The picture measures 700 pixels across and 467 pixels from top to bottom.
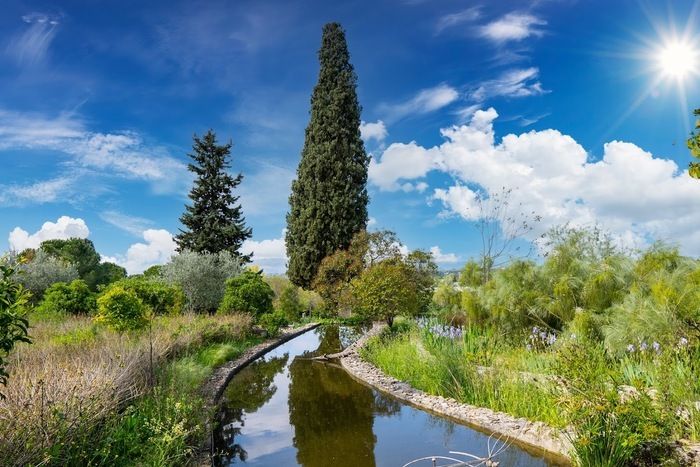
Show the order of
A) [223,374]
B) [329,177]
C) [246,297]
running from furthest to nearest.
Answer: [329,177] → [246,297] → [223,374]

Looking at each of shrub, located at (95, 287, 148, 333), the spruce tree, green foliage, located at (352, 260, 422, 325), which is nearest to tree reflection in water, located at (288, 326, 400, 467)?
green foliage, located at (352, 260, 422, 325)

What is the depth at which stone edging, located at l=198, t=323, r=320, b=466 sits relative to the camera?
5414 millimetres

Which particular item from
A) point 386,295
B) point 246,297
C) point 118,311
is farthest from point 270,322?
point 118,311

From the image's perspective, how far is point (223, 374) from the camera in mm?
9500

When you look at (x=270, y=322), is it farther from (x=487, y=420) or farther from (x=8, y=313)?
(x=8, y=313)

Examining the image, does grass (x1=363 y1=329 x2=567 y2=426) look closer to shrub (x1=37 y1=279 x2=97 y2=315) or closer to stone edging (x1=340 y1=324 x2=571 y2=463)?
stone edging (x1=340 y1=324 x2=571 y2=463)

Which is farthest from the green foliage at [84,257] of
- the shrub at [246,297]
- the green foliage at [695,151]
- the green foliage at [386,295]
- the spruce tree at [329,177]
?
the green foliage at [695,151]

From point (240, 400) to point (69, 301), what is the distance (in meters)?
9.07

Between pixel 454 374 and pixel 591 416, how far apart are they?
3115mm

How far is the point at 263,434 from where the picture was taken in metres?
6.38

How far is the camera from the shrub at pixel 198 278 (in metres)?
20.0

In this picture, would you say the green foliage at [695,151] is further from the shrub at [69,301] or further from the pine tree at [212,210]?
the pine tree at [212,210]

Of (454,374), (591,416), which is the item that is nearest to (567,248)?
(454,374)

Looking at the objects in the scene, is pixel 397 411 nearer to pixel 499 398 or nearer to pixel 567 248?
pixel 499 398
